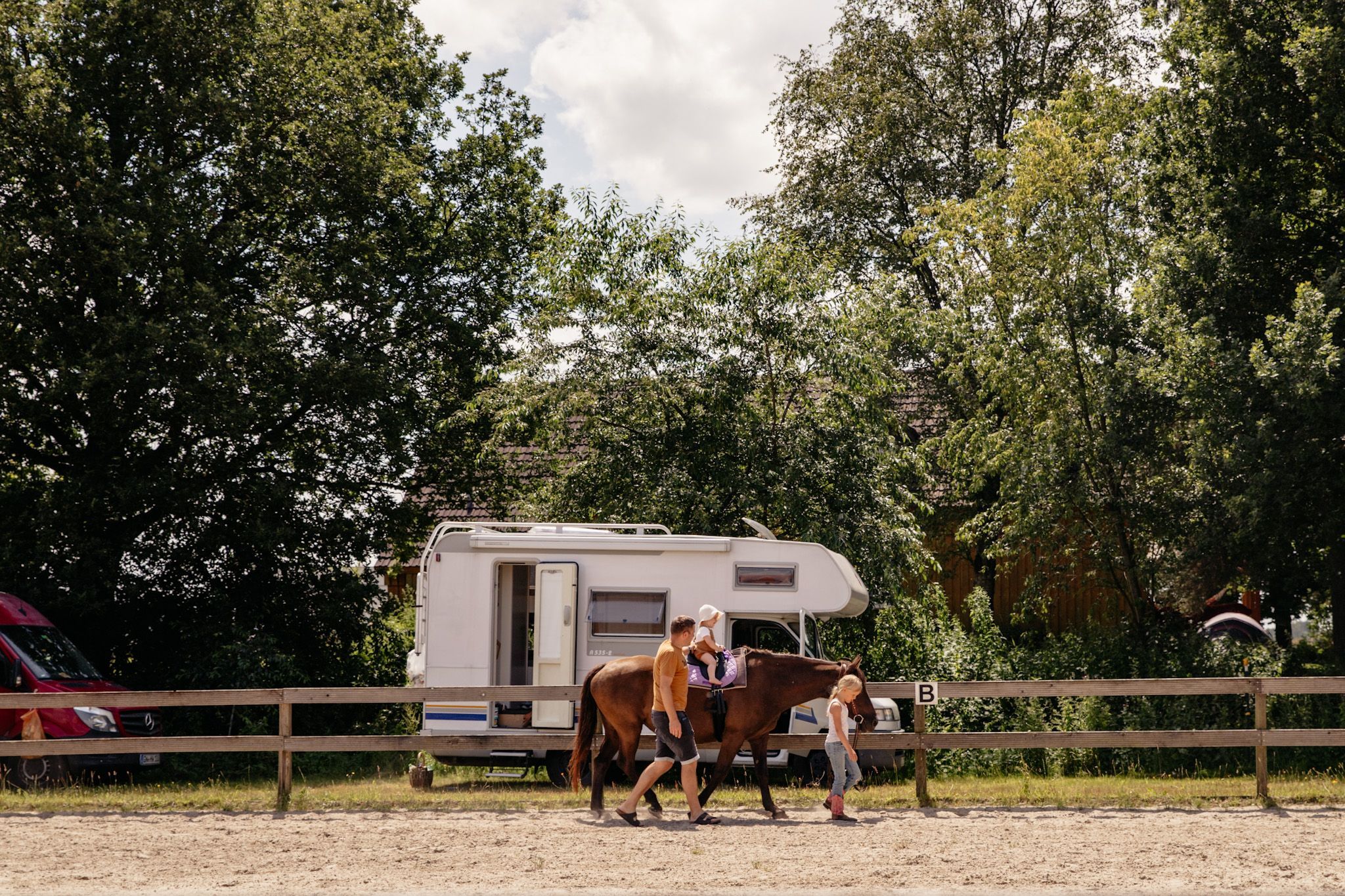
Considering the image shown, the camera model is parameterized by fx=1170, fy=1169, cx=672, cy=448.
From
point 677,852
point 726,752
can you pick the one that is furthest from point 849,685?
point 677,852

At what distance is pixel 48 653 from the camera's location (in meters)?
14.4

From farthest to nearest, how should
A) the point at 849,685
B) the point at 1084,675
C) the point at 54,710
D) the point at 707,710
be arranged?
1. the point at 1084,675
2. the point at 54,710
3. the point at 707,710
4. the point at 849,685

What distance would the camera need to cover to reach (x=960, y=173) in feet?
89.0

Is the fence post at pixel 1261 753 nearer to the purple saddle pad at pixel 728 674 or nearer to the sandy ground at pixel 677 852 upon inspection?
the sandy ground at pixel 677 852

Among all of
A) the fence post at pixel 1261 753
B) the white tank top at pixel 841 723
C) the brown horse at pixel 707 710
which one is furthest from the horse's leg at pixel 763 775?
the fence post at pixel 1261 753

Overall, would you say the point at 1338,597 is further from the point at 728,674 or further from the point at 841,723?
the point at 728,674

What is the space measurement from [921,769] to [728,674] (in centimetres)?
221

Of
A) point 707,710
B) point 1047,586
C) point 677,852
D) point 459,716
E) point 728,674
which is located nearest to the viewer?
point 677,852

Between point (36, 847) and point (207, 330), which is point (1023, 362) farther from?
point (36, 847)

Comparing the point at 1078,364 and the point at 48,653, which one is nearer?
Answer: the point at 48,653

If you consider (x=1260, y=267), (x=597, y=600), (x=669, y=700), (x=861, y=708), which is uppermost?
(x=1260, y=267)

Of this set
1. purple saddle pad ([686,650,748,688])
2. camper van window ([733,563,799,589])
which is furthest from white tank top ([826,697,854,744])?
camper van window ([733,563,799,589])

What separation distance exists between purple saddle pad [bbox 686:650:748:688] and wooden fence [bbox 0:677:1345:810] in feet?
3.29

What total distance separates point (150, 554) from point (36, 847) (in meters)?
10.4
